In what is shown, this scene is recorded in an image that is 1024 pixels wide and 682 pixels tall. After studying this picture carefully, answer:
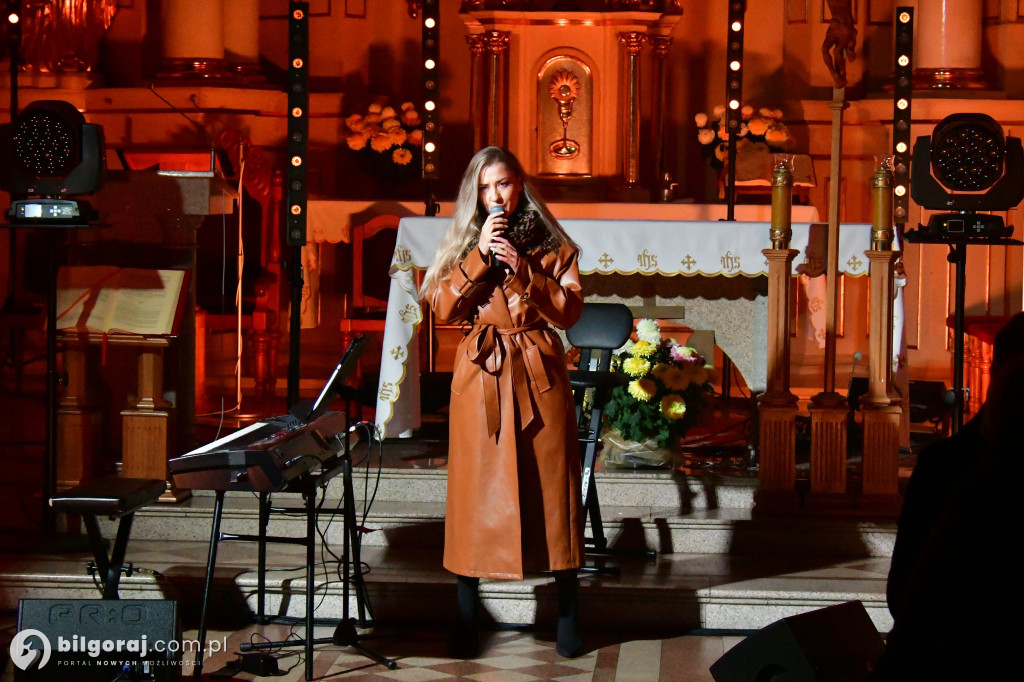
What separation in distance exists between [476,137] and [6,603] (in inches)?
194

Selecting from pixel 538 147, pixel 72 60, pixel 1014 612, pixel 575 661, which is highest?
pixel 72 60

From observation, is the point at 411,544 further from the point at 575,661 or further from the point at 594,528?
the point at 575,661

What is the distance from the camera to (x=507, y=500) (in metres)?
4.19

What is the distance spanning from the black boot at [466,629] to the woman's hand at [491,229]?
3.69 ft

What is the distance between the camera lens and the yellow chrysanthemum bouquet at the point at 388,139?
8617 millimetres

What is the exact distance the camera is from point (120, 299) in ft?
18.2

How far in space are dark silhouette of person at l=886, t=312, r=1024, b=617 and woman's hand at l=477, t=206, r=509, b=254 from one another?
185 centimetres

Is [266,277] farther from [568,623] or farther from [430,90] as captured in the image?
[568,623]

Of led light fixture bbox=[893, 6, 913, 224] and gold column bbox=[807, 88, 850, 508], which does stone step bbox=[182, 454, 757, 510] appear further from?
led light fixture bbox=[893, 6, 913, 224]

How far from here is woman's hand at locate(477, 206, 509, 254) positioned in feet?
13.4

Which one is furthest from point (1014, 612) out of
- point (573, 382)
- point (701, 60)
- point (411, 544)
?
point (701, 60)

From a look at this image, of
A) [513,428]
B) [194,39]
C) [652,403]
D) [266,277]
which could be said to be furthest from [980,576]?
[194,39]

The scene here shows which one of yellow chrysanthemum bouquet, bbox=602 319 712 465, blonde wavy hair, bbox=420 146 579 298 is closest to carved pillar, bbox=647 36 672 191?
yellow chrysanthemum bouquet, bbox=602 319 712 465

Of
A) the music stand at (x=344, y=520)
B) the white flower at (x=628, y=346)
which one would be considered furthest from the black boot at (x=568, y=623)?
the white flower at (x=628, y=346)
